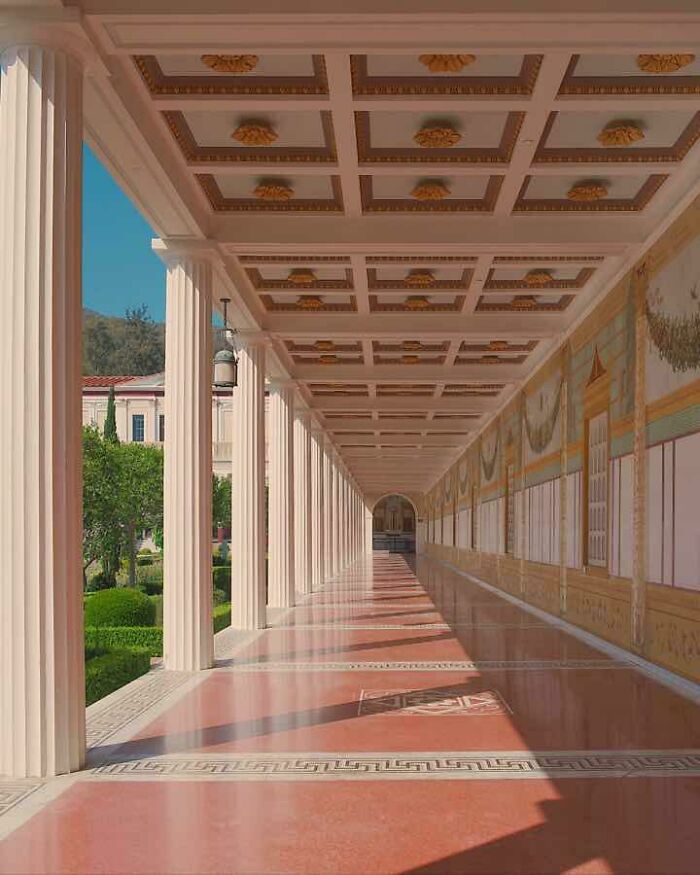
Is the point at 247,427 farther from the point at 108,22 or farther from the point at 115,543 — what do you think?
the point at 115,543

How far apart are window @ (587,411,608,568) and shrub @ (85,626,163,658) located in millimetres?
6523

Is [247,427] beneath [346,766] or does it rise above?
above

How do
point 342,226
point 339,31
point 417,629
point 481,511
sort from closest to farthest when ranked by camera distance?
point 339,31
point 342,226
point 417,629
point 481,511

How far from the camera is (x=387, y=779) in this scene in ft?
17.3

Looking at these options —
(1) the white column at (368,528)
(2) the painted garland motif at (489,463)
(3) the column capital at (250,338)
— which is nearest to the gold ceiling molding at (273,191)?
(3) the column capital at (250,338)

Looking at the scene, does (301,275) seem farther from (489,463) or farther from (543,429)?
(489,463)

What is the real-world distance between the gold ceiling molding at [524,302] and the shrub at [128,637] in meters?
7.14

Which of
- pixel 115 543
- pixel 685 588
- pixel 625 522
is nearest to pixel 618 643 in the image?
pixel 625 522

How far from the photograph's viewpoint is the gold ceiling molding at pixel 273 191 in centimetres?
901

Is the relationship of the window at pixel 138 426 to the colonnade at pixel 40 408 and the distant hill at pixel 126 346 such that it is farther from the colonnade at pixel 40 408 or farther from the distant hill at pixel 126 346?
the colonnade at pixel 40 408

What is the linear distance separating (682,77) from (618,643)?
6.43m

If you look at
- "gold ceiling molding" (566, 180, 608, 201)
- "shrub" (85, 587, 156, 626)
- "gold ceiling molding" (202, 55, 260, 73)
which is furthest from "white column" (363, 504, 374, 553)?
"gold ceiling molding" (202, 55, 260, 73)

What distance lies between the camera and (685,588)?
873 cm

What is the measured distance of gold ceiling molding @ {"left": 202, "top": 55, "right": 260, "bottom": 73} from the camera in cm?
662
